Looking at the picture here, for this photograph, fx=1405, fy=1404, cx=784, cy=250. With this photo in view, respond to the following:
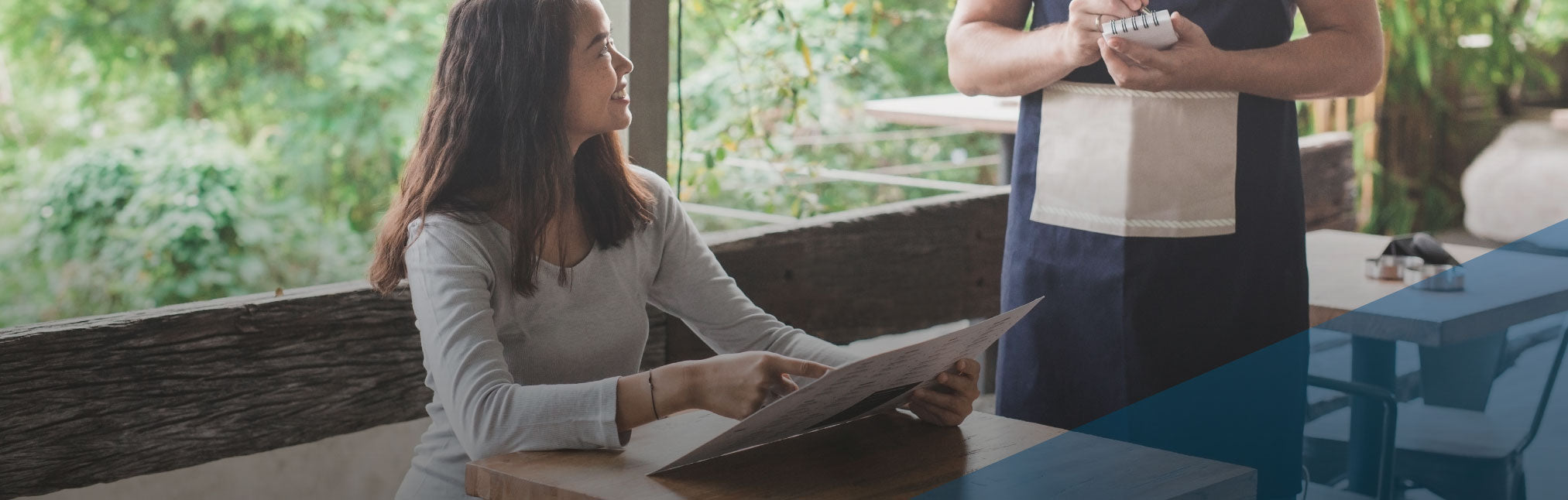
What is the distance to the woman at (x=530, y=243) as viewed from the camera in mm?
1384

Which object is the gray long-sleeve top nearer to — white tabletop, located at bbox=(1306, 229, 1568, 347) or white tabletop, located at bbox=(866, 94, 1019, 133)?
white tabletop, located at bbox=(1306, 229, 1568, 347)

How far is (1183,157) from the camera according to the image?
156 cm

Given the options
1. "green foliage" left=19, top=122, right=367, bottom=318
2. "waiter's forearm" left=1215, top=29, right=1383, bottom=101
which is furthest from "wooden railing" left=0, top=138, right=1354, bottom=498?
"green foliage" left=19, top=122, right=367, bottom=318

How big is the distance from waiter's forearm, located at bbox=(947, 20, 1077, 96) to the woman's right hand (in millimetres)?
475

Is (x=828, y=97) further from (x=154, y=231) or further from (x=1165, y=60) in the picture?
(x=1165, y=60)

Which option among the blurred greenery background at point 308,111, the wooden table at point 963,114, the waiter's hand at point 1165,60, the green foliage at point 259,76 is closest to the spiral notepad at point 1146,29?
the waiter's hand at point 1165,60

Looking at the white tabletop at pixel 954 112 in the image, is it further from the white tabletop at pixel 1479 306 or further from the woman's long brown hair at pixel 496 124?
the white tabletop at pixel 1479 306

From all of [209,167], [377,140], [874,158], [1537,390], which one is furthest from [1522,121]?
[1537,390]

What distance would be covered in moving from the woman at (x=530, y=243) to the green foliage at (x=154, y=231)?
163 inches

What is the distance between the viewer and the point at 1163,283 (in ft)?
5.21

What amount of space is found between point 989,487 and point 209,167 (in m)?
5.46

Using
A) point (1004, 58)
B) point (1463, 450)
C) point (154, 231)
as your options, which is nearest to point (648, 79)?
point (1004, 58)

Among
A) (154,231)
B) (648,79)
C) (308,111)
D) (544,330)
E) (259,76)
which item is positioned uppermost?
(648,79)

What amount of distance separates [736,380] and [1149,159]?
582 millimetres
